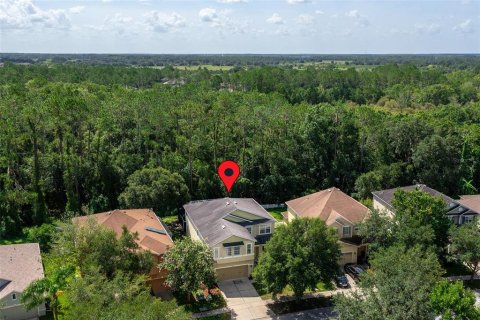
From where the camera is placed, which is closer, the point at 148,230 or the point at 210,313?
the point at 210,313

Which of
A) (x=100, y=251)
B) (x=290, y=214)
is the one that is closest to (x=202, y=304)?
(x=100, y=251)

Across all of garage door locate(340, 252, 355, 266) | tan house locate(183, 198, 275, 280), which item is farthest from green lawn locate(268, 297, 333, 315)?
garage door locate(340, 252, 355, 266)

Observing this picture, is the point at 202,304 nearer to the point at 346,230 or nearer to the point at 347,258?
the point at 347,258

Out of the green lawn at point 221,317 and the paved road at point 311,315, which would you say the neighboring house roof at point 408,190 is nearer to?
the paved road at point 311,315

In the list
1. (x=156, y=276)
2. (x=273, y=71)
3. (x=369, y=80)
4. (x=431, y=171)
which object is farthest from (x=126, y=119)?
(x=369, y=80)

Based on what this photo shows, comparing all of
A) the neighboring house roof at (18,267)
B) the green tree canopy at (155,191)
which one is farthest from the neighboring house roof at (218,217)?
the neighboring house roof at (18,267)

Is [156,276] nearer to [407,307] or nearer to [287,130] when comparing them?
[407,307]
